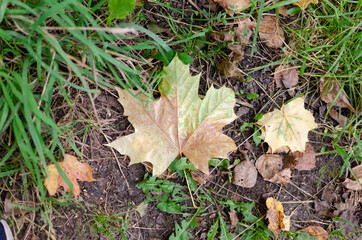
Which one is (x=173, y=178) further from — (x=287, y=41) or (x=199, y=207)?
(x=287, y=41)

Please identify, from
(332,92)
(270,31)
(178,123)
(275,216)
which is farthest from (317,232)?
(270,31)

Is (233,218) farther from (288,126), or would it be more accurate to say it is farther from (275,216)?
(288,126)

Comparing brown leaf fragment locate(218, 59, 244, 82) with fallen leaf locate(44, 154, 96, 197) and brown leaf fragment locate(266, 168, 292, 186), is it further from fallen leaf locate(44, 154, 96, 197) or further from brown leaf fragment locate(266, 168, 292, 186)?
fallen leaf locate(44, 154, 96, 197)

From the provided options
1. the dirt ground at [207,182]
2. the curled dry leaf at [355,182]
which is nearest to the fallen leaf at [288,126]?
the dirt ground at [207,182]

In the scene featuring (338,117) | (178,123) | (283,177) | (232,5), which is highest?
(232,5)

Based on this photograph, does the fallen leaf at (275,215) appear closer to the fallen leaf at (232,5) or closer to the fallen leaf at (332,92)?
the fallen leaf at (332,92)

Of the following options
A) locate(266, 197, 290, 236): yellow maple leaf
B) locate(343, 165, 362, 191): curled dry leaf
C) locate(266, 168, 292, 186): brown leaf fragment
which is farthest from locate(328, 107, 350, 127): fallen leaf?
locate(266, 197, 290, 236): yellow maple leaf

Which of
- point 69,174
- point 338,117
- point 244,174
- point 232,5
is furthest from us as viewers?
point 338,117
